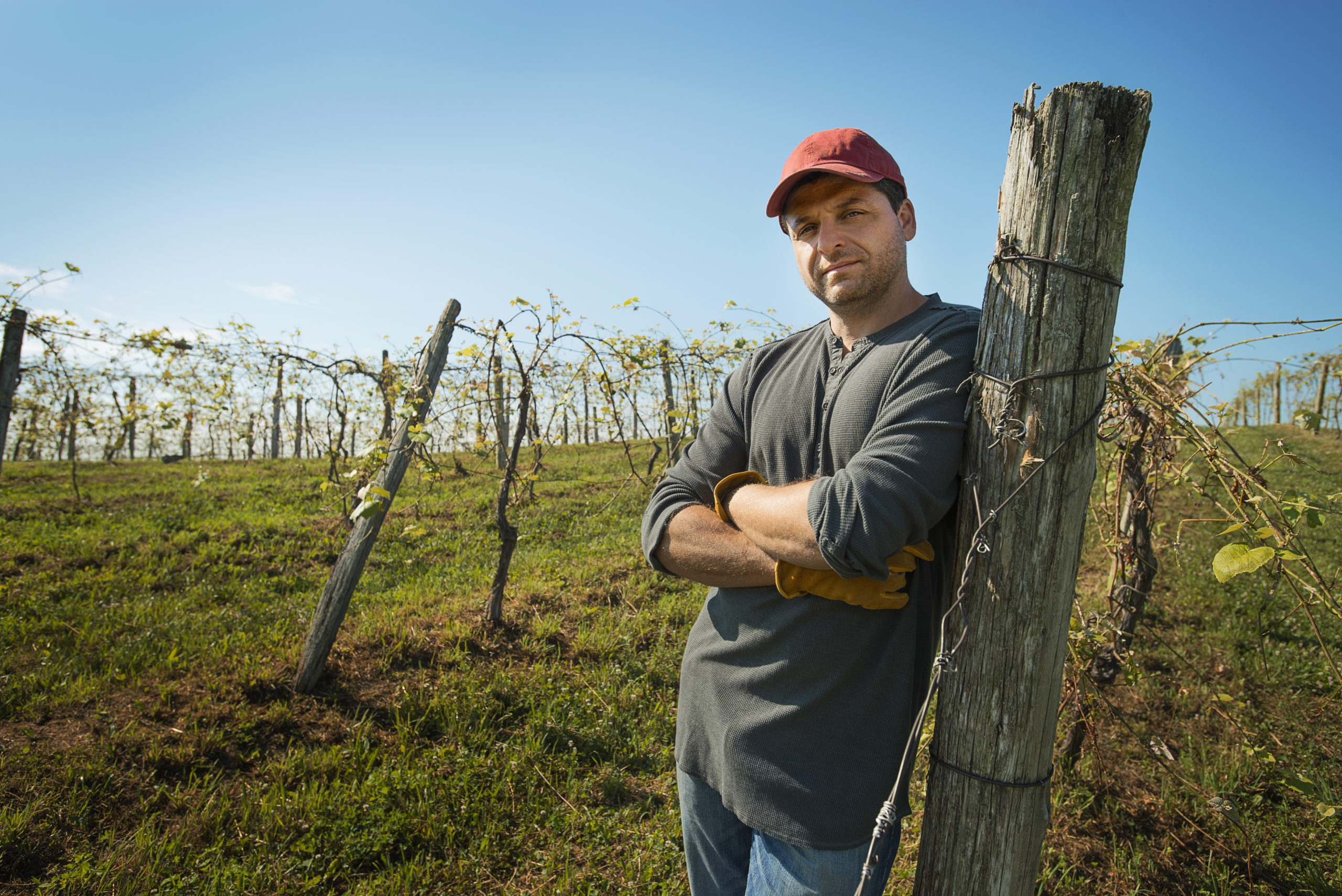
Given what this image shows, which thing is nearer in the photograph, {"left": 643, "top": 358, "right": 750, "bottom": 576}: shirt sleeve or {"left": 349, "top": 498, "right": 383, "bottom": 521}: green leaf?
{"left": 643, "top": 358, "right": 750, "bottom": 576}: shirt sleeve

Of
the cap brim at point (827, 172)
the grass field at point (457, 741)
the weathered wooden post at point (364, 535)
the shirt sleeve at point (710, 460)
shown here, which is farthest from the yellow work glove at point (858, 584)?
the weathered wooden post at point (364, 535)

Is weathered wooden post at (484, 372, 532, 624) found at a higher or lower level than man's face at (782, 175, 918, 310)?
lower

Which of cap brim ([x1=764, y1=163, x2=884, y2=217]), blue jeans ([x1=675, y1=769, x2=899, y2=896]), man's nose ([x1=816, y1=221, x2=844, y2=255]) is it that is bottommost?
blue jeans ([x1=675, y1=769, x2=899, y2=896])

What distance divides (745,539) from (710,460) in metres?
0.35

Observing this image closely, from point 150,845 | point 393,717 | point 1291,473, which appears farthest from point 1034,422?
point 1291,473

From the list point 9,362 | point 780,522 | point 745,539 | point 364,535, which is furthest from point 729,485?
point 9,362

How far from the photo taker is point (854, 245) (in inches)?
62.6

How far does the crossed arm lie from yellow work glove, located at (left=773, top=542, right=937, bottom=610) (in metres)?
0.04

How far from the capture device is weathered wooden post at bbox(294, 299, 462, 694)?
14.0 ft

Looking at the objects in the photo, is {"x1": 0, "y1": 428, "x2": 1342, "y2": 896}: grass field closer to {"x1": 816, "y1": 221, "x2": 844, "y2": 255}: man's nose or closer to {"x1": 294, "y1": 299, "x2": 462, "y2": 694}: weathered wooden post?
{"x1": 294, "y1": 299, "x2": 462, "y2": 694}: weathered wooden post

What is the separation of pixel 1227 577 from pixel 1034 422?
2.25 ft

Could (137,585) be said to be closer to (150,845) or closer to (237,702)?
(237,702)

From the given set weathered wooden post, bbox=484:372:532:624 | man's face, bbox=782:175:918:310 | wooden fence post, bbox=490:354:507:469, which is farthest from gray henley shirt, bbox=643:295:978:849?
wooden fence post, bbox=490:354:507:469

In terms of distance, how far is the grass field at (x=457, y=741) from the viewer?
2.87m
